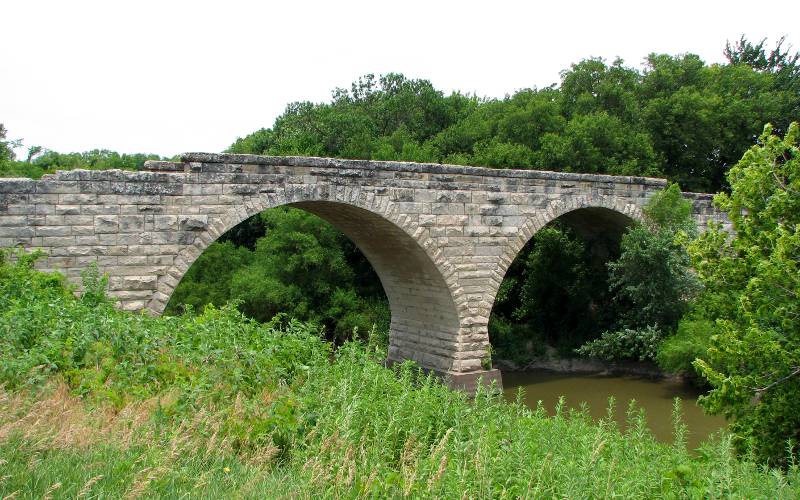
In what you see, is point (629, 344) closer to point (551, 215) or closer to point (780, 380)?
point (551, 215)

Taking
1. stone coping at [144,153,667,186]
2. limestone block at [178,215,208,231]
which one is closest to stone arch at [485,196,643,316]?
stone coping at [144,153,667,186]

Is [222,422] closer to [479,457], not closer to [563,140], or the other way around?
[479,457]

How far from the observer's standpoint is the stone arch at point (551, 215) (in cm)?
1389

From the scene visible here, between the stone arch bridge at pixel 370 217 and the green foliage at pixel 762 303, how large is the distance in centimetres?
546

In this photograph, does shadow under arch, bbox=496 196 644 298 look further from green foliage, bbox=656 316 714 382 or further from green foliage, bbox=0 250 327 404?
green foliage, bbox=0 250 327 404

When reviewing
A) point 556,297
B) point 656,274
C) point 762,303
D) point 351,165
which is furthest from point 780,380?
point 556,297

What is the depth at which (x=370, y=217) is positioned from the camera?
507 inches

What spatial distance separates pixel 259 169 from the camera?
1120cm

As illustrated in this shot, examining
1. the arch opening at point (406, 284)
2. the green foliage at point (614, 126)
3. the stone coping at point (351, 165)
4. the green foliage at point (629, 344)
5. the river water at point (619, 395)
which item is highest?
the green foliage at point (614, 126)

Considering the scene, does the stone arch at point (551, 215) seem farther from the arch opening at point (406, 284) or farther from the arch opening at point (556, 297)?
the arch opening at point (556, 297)

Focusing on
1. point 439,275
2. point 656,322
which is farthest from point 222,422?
point 656,322

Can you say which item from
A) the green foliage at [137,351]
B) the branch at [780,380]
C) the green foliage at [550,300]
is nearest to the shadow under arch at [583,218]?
the green foliage at [550,300]

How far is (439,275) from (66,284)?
6325mm

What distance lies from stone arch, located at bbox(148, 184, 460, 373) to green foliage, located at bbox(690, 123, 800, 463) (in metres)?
5.48
